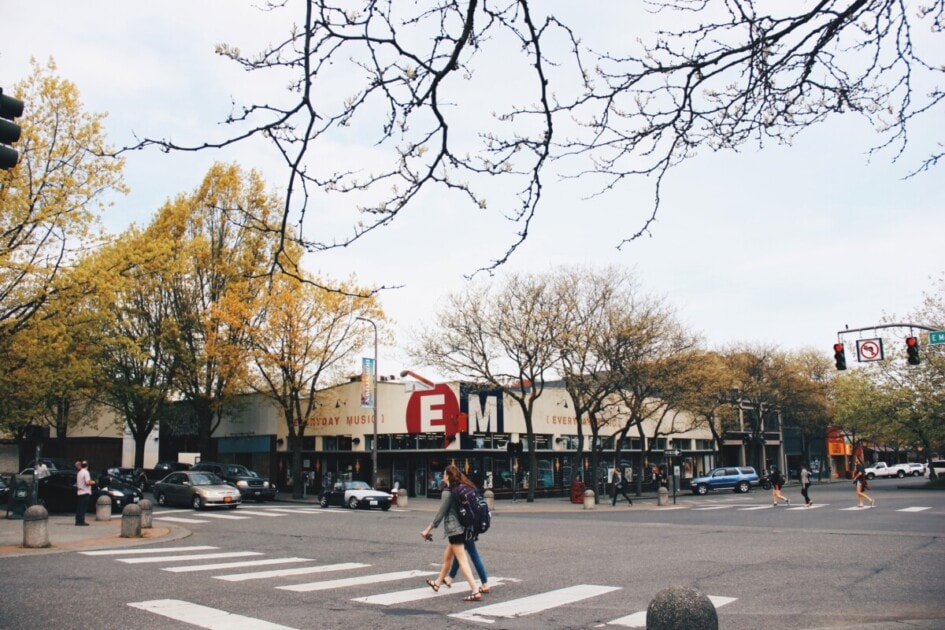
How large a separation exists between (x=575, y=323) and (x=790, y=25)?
1217 inches

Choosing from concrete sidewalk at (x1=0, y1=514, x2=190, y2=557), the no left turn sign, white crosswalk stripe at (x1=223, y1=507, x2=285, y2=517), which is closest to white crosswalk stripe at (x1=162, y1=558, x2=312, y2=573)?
concrete sidewalk at (x1=0, y1=514, x2=190, y2=557)

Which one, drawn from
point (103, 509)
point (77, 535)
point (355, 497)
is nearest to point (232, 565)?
point (77, 535)

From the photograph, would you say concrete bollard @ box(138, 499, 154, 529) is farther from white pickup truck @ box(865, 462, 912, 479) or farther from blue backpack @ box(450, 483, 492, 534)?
white pickup truck @ box(865, 462, 912, 479)

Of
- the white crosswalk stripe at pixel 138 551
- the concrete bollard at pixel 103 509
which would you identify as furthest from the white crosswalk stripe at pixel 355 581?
the concrete bollard at pixel 103 509

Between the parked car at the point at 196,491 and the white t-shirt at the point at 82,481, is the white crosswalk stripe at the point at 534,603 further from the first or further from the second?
the parked car at the point at 196,491

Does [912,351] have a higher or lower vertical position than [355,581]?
higher

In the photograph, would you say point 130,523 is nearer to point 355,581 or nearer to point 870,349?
point 355,581

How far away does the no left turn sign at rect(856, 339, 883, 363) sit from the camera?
26564 millimetres

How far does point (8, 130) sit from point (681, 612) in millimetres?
6801

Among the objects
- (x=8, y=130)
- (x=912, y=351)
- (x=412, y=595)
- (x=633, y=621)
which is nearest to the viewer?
(x=8, y=130)

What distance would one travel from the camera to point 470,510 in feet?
34.3

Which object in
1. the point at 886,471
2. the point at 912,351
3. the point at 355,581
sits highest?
the point at 912,351

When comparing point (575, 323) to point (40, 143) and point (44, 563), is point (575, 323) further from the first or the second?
point (44, 563)

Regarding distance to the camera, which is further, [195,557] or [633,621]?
[195,557]
